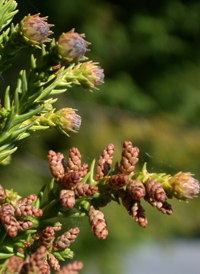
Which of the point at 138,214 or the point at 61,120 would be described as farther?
the point at 61,120

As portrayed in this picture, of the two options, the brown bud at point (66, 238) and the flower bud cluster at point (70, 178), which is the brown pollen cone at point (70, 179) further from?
the brown bud at point (66, 238)

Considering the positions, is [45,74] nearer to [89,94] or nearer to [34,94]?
[34,94]

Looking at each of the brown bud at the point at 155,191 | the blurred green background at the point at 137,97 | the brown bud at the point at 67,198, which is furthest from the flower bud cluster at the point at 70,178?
the blurred green background at the point at 137,97

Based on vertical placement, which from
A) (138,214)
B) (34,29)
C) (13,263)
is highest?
(34,29)

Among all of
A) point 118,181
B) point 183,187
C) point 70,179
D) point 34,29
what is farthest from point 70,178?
point 34,29

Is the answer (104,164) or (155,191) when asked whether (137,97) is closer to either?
(104,164)

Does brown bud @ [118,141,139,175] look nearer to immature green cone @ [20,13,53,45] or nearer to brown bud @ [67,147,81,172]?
brown bud @ [67,147,81,172]

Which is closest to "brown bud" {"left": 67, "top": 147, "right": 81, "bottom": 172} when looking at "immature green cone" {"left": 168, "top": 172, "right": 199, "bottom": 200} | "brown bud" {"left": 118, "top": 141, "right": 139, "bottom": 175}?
"brown bud" {"left": 118, "top": 141, "right": 139, "bottom": 175}
